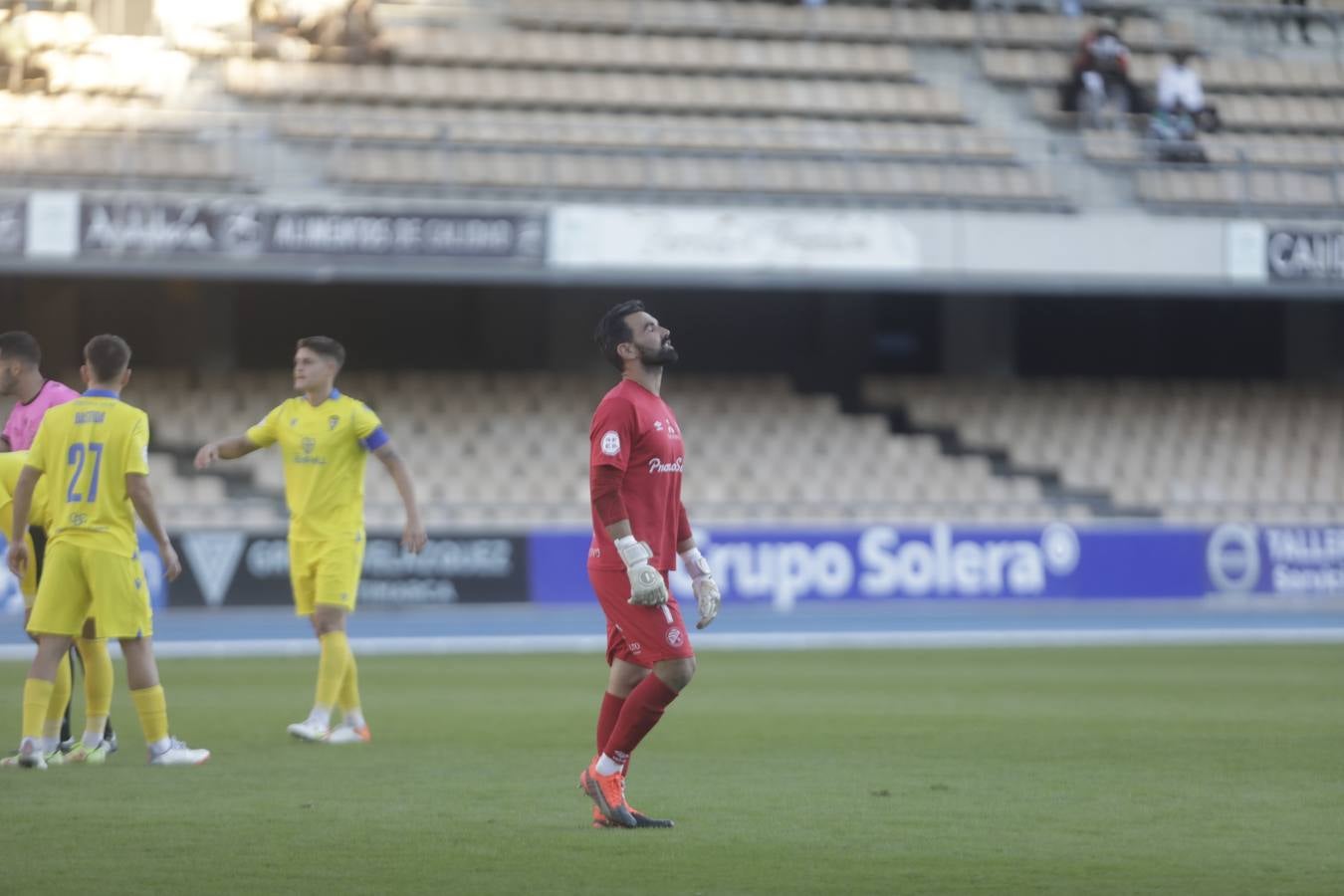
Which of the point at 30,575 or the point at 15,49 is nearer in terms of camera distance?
the point at 30,575

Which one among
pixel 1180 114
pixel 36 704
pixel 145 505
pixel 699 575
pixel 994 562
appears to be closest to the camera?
pixel 699 575

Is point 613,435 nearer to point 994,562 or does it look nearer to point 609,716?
point 609,716

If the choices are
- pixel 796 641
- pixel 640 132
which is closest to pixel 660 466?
pixel 796 641

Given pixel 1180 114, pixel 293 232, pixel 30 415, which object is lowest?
pixel 30 415

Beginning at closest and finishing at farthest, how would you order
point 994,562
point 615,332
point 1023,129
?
point 615,332 → point 994,562 → point 1023,129

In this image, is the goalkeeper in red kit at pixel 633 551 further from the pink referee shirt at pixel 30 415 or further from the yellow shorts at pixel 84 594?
the pink referee shirt at pixel 30 415

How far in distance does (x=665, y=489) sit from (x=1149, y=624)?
50.1 ft

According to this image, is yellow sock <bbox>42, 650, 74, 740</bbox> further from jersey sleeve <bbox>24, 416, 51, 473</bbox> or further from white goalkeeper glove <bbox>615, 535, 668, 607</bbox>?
white goalkeeper glove <bbox>615, 535, 668, 607</bbox>

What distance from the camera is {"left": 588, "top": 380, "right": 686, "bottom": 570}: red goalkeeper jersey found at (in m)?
7.36

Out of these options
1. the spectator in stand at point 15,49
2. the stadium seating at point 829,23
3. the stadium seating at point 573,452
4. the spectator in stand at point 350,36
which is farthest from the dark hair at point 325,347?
the stadium seating at point 829,23

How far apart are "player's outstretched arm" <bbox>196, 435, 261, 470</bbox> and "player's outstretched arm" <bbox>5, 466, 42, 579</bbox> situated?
103 centimetres

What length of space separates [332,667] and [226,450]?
134 centimetres

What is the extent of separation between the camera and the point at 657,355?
742 centimetres

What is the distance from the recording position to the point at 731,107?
27.5 meters
